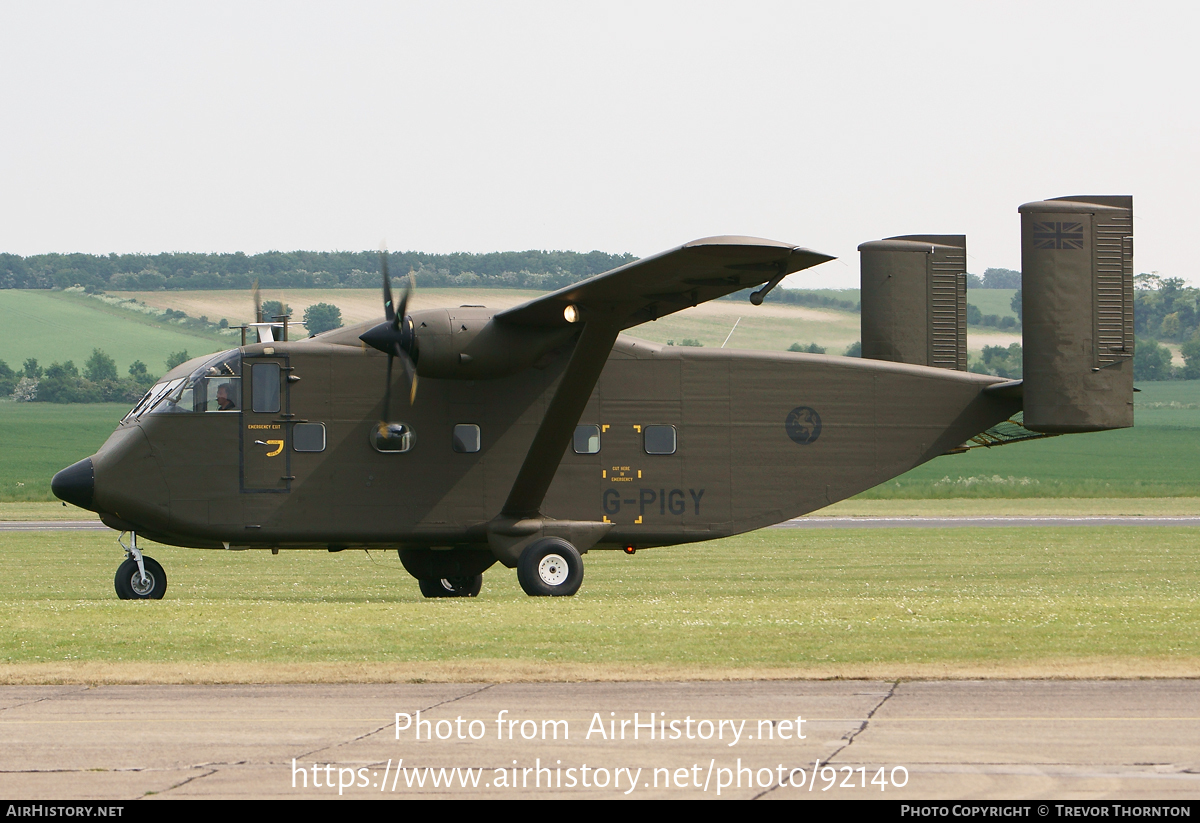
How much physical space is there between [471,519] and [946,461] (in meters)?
79.4

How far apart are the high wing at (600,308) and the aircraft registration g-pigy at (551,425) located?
5 centimetres

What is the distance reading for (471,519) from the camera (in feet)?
73.0

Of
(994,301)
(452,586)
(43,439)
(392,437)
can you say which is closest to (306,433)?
(392,437)

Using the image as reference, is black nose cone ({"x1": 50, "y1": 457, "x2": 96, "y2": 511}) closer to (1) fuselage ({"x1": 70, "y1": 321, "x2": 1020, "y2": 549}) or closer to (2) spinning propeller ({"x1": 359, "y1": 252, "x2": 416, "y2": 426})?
(1) fuselage ({"x1": 70, "y1": 321, "x2": 1020, "y2": 549})

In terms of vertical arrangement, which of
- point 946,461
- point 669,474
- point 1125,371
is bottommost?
point 946,461

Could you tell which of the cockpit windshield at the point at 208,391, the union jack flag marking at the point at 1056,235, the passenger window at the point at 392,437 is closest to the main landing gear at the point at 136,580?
the cockpit windshield at the point at 208,391

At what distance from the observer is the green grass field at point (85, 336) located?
110 m

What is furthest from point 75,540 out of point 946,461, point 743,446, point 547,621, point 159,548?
point 946,461

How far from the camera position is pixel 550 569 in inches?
847

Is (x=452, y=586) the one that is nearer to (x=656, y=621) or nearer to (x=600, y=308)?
(x=600, y=308)

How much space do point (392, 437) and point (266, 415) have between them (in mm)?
1966

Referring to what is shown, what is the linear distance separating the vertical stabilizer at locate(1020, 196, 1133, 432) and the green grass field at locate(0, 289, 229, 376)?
8956 cm

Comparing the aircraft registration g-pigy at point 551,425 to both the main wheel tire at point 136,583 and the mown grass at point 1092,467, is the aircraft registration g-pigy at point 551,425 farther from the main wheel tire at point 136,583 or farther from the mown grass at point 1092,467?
the mown grass at point 1092,467
